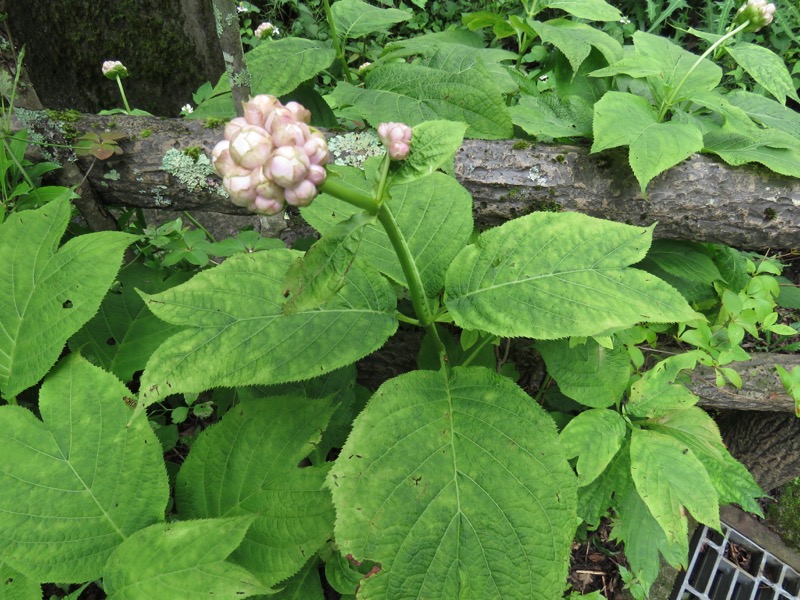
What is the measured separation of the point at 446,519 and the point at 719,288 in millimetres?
1497

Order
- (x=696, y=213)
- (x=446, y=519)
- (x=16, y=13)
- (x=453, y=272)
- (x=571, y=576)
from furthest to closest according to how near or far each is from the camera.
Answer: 1. (x=16, y=13)
2. (x=571, y=576)
3. (x=696, y=213)
4. (x=453, y=272)
5. (x=446, y=519)

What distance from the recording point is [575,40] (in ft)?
5.74

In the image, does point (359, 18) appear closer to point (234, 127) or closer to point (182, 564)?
point (234, 127)

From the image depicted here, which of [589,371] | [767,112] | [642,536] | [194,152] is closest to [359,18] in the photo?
[194,152]

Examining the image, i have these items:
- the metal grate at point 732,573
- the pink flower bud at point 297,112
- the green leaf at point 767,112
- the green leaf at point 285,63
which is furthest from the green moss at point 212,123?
the metal grate at point 732,573

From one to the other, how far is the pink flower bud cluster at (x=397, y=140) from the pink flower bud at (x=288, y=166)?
7.0 inches

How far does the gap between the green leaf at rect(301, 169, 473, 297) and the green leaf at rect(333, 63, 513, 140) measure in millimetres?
318

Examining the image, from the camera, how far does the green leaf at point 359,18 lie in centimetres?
174

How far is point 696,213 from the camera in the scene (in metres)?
1.54

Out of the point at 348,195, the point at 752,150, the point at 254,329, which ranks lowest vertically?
the point at 254,329

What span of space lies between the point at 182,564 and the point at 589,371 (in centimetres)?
121

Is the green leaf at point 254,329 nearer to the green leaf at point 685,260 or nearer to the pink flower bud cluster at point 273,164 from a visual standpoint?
the pink flower bud cluster at point 273,164

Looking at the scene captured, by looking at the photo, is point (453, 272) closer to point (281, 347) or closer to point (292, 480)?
point (281, 347)

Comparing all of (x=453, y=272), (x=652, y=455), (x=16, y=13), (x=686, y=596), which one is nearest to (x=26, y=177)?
Result: (x=453, y=272)
